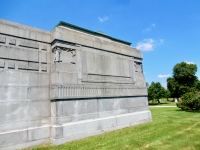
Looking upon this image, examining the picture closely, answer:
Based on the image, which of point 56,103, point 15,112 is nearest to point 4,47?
point 15,112

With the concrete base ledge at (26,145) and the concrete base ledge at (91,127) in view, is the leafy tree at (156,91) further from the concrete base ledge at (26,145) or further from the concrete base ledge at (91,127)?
the concrete base ledge at (26,145)

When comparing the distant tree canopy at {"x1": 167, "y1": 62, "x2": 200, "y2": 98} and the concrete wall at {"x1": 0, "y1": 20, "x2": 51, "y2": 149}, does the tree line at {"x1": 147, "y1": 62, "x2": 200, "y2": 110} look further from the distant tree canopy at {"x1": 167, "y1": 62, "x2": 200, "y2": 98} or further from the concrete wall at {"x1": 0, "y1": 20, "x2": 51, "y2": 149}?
the concrete wall at {"x1": 0, "y1": 20, "x2": 51, "y2": 149}

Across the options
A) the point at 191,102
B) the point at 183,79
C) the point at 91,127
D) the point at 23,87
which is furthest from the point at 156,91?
the point at 23,87

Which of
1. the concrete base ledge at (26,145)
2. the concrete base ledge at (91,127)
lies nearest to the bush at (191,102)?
the concrete base ledge at (91,127)

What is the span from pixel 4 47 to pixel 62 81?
3.20 metres

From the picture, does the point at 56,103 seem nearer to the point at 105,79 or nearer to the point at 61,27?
the point at 105,79

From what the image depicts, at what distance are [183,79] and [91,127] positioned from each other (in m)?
44.3

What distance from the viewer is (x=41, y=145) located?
7.45 meters

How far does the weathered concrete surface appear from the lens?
721cm

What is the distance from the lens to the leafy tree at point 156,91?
45875mm

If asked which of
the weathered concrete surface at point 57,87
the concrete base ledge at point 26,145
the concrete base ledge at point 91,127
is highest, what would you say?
the weathered concrete surface at point 57,87

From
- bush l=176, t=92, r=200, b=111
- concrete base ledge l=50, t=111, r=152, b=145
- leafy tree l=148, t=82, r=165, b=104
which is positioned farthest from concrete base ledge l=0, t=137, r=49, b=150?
leafy tree l=148, t=82, r=165, b=104

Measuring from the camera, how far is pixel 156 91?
46531 mm

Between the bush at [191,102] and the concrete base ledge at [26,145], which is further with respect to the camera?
the bush at [191,102]
